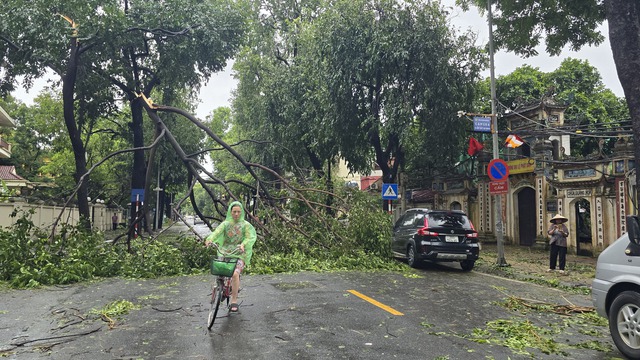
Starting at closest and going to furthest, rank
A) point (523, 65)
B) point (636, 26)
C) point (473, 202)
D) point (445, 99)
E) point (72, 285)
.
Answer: point (636, 26) < point (72, 285) < point (445, 99) < point (473, 202) < point (523, 65)

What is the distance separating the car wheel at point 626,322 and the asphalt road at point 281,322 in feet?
0.85

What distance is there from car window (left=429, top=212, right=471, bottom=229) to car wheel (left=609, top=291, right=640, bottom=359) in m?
7.65

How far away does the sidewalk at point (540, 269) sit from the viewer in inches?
466

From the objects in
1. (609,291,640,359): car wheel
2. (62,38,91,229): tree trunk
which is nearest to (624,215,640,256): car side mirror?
(609,291,640,359): car wheel

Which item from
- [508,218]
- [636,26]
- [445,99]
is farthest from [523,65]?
[636,26]

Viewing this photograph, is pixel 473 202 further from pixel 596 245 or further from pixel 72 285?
pixel 72 285

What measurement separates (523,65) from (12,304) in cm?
3152

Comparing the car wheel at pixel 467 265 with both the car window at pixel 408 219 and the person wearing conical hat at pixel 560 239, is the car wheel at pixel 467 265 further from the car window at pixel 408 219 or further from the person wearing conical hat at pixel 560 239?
the person wearing conical hat at pixel 560 239

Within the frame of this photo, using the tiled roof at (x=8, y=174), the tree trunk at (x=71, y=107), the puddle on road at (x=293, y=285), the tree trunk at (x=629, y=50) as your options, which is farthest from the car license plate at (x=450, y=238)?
the tiled roof at (x=8, y=174)

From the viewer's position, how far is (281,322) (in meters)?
6.55

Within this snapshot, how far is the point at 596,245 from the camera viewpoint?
17.5m

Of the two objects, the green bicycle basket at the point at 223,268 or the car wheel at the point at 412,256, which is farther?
the car wheel at the point at 412,256

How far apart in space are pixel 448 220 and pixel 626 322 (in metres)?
8.05

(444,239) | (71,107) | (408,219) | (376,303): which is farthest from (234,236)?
(71,107)
